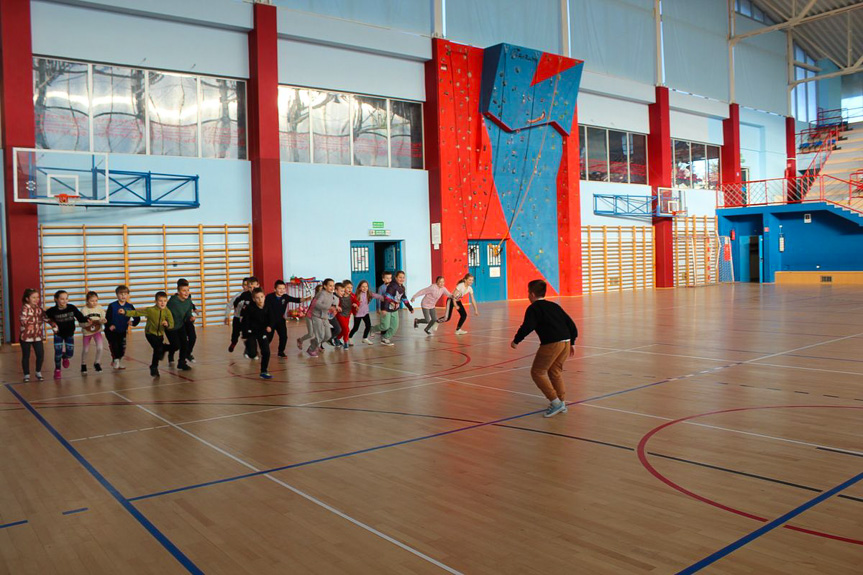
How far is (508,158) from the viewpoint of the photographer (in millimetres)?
26719

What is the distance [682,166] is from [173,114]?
80.9 feet

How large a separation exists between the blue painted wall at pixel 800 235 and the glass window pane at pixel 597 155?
9022mm

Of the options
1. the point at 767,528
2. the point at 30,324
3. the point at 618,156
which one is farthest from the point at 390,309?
the point at 618,156

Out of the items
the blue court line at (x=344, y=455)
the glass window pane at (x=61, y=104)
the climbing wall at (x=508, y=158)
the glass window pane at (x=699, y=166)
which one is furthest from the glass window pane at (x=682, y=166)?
the blue court line at (x=344, y=455)

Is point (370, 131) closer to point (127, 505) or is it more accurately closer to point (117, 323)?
point (117, 323)

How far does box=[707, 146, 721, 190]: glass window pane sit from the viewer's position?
3606 cm

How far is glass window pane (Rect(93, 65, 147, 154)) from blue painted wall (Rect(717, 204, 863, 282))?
28.4 metres

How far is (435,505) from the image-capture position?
4910 mm

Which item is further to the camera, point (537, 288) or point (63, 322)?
point (63, 322)

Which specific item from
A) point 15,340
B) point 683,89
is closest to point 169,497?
point 15,340

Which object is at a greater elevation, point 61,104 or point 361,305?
point 61,104

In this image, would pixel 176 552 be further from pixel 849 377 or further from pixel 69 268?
pixel 69 268

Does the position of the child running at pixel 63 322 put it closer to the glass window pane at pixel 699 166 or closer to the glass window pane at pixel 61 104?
the glass window pane at pixel 61 104

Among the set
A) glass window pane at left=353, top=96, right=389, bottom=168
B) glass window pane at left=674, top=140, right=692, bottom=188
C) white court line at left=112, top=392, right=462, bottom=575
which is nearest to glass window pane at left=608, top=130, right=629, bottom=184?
glass window pane at left=674, top=140, right=692, bottom=188
